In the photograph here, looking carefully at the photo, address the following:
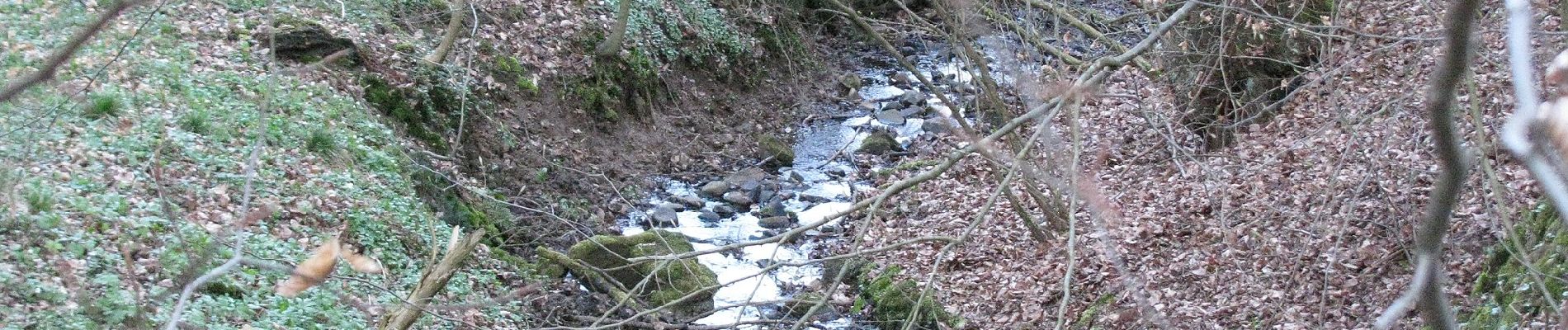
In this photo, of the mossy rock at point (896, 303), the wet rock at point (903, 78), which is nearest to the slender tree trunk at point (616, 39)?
the wet rock at point (903, 78)

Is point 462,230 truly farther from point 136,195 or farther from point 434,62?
point 136,195

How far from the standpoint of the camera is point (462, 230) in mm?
8570

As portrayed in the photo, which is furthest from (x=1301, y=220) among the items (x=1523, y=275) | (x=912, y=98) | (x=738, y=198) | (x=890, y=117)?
(x=912, y=98)

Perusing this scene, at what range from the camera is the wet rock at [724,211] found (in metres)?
10.8

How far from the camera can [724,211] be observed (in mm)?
10805

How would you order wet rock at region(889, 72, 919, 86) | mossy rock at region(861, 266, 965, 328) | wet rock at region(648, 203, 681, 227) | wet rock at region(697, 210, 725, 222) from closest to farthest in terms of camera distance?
mossy rock at region(861, 266, 965, 328)
wet rock at region(648, 203, 681, 227)
wet rock at region(697, 210, 725, 222)
wet rock at region(889, 72, 919, 86)

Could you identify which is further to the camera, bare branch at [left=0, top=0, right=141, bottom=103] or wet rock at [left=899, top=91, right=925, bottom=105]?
wet rock at [left=899, top=91, right=925, bottom=105]

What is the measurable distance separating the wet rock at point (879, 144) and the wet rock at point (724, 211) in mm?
2181

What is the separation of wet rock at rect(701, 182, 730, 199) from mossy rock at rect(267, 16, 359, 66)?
3594mm

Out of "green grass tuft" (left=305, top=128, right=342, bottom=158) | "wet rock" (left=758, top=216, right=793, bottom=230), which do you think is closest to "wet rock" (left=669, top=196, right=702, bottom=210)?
"wet rock" (left=758, top=216, right=793, bottom=230)

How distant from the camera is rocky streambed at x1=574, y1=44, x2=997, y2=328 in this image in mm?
8867

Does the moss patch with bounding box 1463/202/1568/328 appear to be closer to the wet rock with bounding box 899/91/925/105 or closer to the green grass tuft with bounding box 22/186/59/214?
the green grass tuft with bounding box 22/186/59/214

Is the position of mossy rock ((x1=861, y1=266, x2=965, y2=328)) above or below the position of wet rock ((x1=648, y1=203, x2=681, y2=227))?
above

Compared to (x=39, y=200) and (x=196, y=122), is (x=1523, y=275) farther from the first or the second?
(x=196, y=122)
